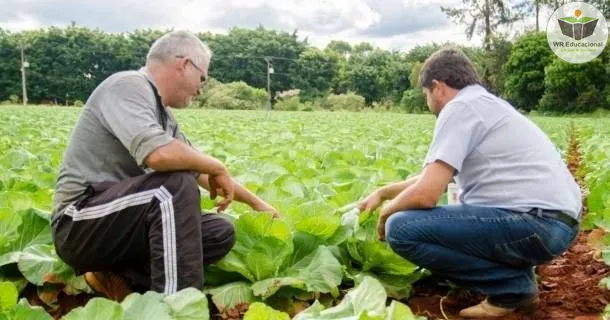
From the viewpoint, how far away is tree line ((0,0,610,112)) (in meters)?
35.1

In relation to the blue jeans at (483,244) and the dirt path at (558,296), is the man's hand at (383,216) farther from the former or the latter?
the dirt path at (558,296)

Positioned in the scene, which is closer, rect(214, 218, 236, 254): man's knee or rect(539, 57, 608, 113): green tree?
rect(214, 218, 236, 254): man's knee

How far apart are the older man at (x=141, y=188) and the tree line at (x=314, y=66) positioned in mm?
33772

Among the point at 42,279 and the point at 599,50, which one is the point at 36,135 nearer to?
the point at 42,279

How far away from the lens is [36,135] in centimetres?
888

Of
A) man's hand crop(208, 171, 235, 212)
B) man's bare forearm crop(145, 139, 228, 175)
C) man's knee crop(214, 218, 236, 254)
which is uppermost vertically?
man's bare forearm crop(145, 139, 228, 175)

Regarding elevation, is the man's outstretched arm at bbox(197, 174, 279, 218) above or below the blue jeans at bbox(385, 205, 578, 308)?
above


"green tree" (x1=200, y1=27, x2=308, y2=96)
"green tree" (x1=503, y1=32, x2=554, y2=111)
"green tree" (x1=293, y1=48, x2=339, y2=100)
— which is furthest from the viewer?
"green tree" (x1=200, y1=27, x2=308, y2=96)

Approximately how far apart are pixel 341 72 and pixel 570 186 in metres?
58.1

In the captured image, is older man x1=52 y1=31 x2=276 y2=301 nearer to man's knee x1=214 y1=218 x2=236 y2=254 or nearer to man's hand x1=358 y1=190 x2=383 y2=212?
man's knee x1=214 y1=218 x2=236 y2=254

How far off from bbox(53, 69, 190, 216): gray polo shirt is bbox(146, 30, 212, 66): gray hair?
0.31ft

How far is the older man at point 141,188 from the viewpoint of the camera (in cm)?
239

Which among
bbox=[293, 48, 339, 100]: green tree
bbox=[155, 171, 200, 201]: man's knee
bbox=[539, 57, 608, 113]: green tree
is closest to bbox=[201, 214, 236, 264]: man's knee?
bbox=[155, 171, 200, 201]: man's knee

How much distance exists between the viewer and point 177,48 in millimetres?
2592
